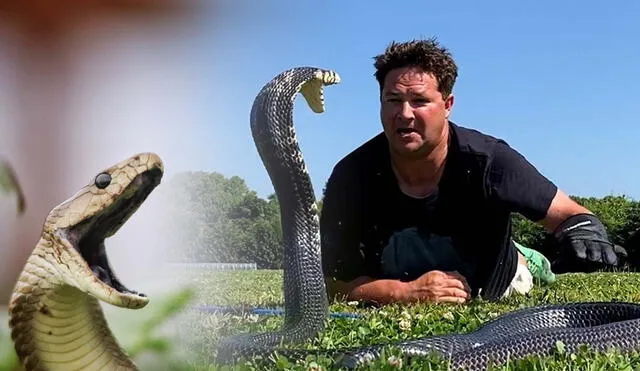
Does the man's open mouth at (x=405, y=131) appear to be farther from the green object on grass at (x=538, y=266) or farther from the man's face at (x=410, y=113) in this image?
the green object on grass at (x=538, y=266)

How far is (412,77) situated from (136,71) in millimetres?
3310

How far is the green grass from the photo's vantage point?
426 mm

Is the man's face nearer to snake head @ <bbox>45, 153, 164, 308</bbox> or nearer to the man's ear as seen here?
the man's ear

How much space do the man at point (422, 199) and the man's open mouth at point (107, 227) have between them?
3194mm

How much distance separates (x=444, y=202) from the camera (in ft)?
11.8

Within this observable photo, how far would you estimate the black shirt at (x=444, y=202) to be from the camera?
355 cm

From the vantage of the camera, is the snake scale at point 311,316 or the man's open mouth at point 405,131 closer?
the snake scale at point 311,316

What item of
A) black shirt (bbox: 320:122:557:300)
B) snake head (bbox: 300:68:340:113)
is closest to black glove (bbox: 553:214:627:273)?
black shirt (bbox: 320:122:557:300)

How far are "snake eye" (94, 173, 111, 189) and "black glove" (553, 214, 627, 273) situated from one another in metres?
2.35

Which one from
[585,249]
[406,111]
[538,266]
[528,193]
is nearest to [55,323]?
[585,249]

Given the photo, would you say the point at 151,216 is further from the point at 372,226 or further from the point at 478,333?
the point at 372,226

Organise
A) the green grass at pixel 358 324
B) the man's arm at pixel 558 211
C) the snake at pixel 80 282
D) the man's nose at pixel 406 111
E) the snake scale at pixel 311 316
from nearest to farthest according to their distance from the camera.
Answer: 1. the snake at pixel 80 282
2. the green grass at pixel 358 324
3. the snake scale at pixel 311 316
4. the man's arm at pixel 558 211
5. the man's nose at pixel 406 111

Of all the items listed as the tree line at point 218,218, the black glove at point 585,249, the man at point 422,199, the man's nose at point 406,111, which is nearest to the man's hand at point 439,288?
the man at point 422,199

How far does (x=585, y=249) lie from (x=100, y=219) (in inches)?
96.9
